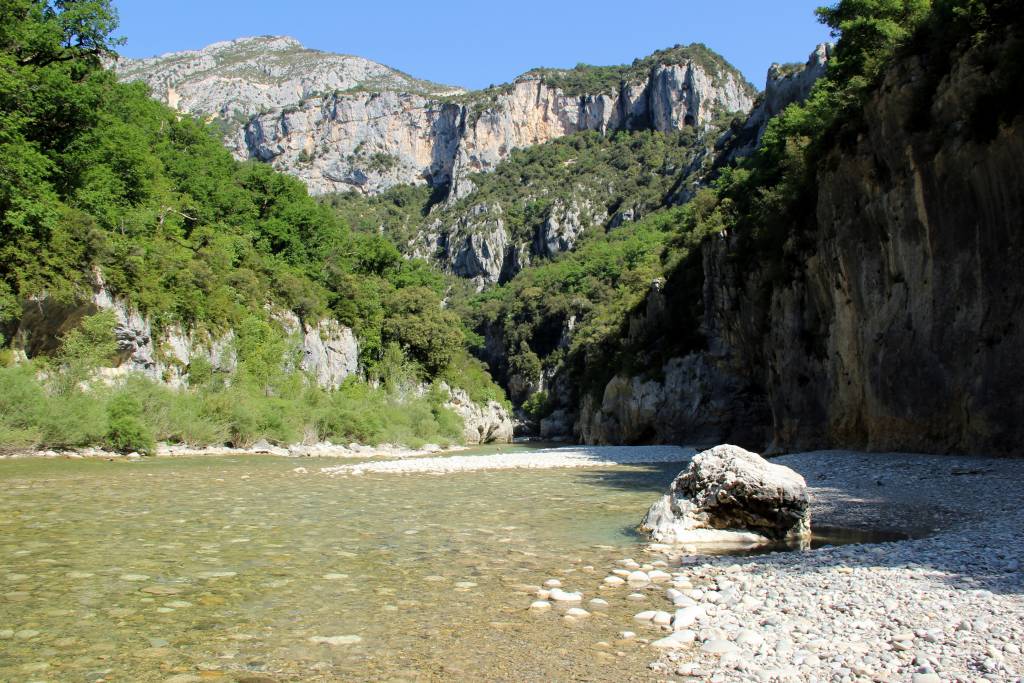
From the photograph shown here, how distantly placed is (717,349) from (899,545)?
36072 mm

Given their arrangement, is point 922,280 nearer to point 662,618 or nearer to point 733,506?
point 733,506

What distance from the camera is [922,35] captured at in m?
19.5

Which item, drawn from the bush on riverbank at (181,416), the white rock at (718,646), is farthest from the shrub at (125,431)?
the white rock at (718,646)

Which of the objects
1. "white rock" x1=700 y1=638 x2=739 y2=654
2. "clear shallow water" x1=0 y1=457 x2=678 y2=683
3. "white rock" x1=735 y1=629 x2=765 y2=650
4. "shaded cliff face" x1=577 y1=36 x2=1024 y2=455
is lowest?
"clear shallow water" x1=0 y1=457 x2=678 y2=683

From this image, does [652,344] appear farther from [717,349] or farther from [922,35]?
[922,35]

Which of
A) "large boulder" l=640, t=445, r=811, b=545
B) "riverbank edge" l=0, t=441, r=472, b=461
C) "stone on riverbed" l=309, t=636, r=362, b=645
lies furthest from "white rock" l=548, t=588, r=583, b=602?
"riverbank edge" l=0, t=441, r=472, b=461

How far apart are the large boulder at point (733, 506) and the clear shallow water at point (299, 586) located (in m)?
0.70

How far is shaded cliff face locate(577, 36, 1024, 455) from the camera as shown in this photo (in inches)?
606

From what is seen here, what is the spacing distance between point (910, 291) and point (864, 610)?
16437 millimetres

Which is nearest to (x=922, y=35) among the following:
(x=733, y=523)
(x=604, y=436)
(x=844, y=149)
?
(x=844, y=149)

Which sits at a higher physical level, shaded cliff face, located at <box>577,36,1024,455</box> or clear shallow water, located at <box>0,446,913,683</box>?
shaded cliff face, located at <box>577,36,1024,455</box>

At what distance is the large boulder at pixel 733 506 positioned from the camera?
29.6 ft

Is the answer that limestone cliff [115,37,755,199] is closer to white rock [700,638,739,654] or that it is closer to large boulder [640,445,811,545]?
large boulder [640,445,811,545]

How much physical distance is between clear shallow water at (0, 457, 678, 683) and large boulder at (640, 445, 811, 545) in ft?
2.31
